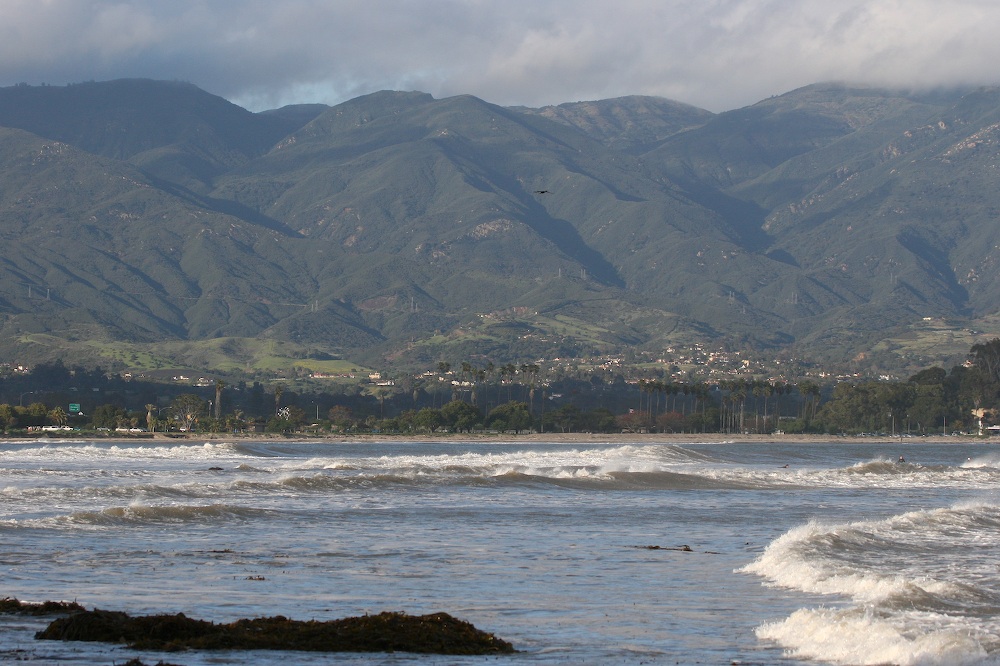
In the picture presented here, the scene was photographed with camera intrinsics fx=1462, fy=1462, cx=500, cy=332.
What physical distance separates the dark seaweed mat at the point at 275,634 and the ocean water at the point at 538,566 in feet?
1.51

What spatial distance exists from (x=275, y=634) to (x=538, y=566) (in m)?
10.8

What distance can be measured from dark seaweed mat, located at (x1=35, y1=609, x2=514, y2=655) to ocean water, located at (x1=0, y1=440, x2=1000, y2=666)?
46 cm

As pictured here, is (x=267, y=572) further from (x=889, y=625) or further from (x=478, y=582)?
(x=889, y=625)

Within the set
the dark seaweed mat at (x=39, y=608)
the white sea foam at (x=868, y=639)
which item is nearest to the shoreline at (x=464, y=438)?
the dark seaweed mat at (x=39, y=608)

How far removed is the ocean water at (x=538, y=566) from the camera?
75.7 ft

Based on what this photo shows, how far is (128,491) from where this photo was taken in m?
52.2

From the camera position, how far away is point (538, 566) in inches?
1278

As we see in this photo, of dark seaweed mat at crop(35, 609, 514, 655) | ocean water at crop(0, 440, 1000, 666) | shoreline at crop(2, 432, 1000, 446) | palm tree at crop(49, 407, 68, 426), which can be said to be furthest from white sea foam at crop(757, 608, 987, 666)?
palm tree at crop(49, 407, 68, 426)

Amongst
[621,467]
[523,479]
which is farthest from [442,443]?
[523,479]

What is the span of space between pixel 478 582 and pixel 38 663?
11.0 metres

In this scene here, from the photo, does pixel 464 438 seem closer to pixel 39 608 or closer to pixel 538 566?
pixel 538 566

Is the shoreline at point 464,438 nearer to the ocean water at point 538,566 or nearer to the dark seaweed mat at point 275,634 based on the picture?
the ocean water at point 538,566

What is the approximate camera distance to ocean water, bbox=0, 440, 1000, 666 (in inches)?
909

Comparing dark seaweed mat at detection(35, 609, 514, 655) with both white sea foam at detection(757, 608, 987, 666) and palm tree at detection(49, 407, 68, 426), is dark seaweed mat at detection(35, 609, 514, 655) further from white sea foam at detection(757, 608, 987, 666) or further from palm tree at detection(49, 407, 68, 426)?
palm tree at detection(49, 407, 68, 426)
